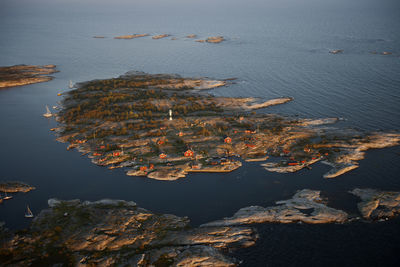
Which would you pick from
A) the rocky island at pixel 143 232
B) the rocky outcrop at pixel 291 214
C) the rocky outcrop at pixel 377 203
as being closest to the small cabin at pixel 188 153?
the rocky island at pixel 143 232

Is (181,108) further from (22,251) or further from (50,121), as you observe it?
(22,251)

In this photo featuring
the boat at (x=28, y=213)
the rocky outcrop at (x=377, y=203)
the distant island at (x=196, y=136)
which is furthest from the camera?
the distant island at (x=196, y=136)

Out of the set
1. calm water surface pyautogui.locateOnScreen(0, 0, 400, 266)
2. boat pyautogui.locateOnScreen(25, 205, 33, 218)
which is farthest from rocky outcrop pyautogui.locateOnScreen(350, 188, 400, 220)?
boat pyautogui.locateOnScreen(25, 205, 33, 218)

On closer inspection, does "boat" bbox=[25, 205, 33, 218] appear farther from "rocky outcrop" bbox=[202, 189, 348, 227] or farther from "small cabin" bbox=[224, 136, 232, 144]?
"small cabin" bbox=[224, 136, 232, 144]

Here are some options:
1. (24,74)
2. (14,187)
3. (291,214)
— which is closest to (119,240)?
(291,214)

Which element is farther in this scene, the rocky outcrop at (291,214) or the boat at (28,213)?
the boat at (28,213)

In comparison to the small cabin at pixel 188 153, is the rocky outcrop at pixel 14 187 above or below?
below

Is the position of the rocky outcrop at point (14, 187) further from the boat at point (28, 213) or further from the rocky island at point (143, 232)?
the boat at point (28, 213)
